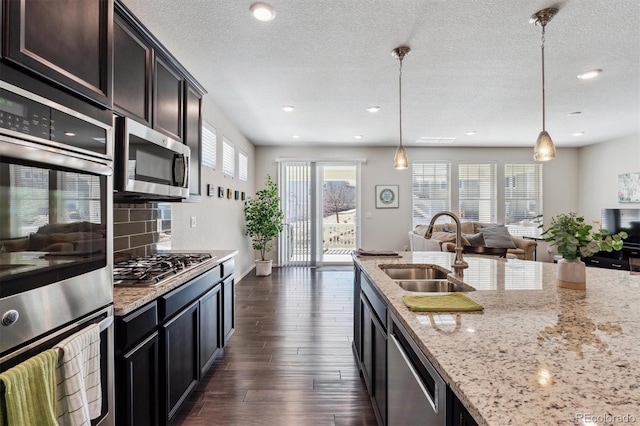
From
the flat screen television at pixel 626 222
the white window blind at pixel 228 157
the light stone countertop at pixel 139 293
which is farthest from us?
the flat screen television at pixel 626 222

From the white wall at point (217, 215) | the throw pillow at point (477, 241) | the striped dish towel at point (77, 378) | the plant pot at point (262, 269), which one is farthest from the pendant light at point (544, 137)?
the plant pot at point (262, 269)

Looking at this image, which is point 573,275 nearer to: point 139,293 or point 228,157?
point 139,293

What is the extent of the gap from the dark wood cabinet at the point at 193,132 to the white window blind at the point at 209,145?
1123 mm

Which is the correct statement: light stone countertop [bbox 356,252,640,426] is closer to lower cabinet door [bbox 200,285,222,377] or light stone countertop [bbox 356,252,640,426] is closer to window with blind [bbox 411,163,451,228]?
lower cabinet door [bbox 200,285,222,377]

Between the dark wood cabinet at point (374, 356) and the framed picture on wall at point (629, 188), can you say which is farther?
the framed picture on wall at point (629, 188)

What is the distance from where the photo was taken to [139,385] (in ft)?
4.71

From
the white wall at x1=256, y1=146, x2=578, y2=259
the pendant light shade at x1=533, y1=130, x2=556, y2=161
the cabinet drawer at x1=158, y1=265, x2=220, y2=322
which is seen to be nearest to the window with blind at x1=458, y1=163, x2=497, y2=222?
the white wall at x1=256, y1=146, x2=578, y2=259

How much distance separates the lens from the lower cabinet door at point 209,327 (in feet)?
6.98

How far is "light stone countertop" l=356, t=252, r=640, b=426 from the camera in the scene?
0.64 meters

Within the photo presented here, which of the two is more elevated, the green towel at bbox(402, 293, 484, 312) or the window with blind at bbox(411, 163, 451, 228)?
the window with blind at bbox(411, 163, 451, 228)

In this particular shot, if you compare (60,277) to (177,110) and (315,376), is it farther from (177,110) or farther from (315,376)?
(315,376)

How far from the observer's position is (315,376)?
7.82ft

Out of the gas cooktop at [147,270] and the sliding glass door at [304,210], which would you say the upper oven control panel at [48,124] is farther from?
the sliding glass door at [304,210]

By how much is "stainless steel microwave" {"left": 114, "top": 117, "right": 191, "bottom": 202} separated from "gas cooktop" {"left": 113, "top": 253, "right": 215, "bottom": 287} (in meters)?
0.44
